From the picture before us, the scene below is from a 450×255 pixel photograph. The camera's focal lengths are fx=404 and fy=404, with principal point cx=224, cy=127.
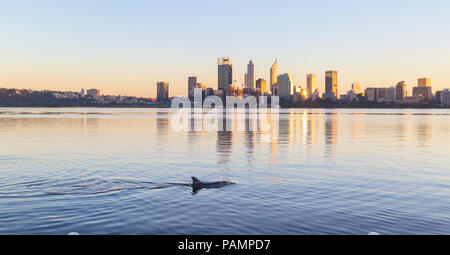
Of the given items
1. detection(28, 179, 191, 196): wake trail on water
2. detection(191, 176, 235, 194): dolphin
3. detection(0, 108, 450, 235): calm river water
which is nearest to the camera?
detection(0, 108, 450, 235): calm river water

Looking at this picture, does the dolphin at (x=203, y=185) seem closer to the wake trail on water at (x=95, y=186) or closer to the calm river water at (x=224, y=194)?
the calm river water at (x=224, y=194)

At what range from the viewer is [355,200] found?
80.9ft

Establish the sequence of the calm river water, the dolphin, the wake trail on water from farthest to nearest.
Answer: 1. the dolphin
2. the wake trail on water
3. the calm river water

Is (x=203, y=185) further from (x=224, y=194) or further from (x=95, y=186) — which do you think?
(x=95, y=186)

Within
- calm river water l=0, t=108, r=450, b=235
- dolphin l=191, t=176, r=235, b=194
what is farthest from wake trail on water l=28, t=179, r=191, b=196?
dolphin l=191, t=176, r=235, b=194

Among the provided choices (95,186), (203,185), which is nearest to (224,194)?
(203,185)

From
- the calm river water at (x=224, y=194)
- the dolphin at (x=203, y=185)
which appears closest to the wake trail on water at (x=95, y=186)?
the calm river water at (x=224, y=194)

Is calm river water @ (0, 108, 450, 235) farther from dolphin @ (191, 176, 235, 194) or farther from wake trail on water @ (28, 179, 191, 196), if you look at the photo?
dolphin @ (191, 176, 235, 194)

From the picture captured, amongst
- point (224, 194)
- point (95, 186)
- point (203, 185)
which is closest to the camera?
point (224, 194)

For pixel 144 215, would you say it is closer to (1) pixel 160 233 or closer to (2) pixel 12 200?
(1) pixel 160 233

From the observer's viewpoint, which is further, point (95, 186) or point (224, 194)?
point (95, 186)

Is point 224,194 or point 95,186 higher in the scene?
point 95,186
